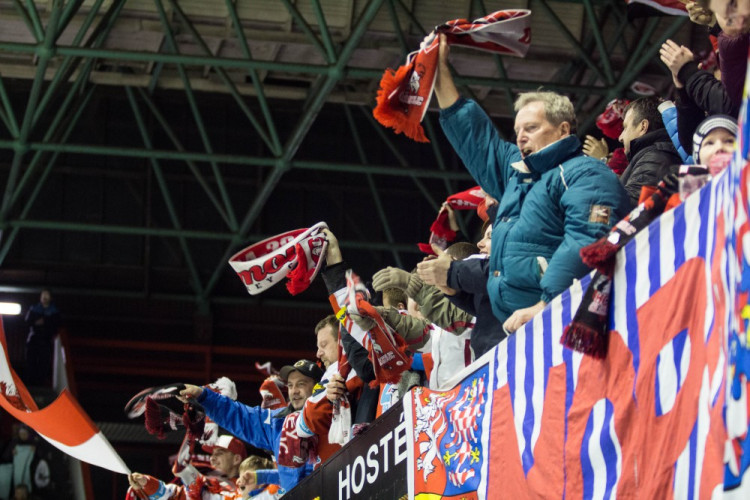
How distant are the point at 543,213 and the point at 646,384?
926 millimetres

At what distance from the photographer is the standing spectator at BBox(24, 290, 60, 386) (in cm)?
1405

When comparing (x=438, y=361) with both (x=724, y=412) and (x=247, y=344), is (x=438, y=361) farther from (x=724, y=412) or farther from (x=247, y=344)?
(x=247, y=344)

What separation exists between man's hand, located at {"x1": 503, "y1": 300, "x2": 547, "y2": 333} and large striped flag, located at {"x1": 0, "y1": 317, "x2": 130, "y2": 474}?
4.13 m

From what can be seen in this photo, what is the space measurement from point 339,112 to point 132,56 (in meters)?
5.81

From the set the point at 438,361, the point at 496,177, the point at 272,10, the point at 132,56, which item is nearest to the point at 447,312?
the point at 438,361

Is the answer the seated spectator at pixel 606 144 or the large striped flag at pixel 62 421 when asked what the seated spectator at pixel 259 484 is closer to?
the large striped flag at pixel 62 421

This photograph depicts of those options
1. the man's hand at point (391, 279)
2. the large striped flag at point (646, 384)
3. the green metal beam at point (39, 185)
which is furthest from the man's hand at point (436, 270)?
the green metal beam at point (39, 185)

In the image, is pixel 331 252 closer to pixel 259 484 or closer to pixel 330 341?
pixel 330 341

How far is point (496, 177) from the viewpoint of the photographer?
421cm

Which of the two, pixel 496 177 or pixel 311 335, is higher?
pixel 311 335

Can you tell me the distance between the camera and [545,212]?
3.64 meters

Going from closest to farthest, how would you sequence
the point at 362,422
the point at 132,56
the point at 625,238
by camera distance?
the point at 625,238 < the point at 362,422 < the point at 132,56

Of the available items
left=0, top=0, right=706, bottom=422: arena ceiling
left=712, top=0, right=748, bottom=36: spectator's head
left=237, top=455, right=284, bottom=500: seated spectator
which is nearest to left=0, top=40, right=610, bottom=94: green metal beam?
left=0, top=0, right=706, bottom=422: arena ceiling

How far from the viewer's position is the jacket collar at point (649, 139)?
14.3 feet
